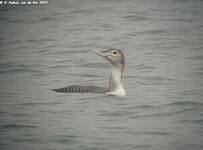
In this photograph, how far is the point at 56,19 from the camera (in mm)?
21047

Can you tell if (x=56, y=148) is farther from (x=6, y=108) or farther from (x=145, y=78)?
(x=145, y=78)

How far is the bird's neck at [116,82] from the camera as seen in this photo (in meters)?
13.2

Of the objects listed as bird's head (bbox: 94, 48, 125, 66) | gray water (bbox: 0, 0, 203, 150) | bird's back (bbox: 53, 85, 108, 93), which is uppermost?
bird's head (bbox: 94, 48, 125, 66)

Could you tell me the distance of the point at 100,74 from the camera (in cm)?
1522

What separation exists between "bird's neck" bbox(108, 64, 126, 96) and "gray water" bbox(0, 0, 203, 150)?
16 centimetres

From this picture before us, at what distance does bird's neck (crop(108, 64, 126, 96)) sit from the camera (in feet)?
43.4

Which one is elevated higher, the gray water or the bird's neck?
the bird's neck

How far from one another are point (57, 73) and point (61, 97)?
1.99 metres

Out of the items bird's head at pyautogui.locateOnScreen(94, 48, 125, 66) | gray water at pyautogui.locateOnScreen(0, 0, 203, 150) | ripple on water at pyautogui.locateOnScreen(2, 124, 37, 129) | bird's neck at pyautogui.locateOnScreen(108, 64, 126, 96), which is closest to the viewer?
gray water at pyautogui.locateOnScreen(0, 0, 203, 150)

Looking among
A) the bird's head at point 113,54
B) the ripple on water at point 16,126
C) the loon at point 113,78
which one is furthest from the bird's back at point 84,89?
the ripple on water at point 16,126

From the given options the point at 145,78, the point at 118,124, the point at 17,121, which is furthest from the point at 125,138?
the point at 145,78

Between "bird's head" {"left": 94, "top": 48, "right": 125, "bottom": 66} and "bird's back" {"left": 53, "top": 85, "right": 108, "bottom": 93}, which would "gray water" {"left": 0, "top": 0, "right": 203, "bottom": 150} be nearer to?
"bird's back" {"left": 53, "top": 85, "right": 108, "bottom": 93}

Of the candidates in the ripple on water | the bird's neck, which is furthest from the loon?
the ripple on water

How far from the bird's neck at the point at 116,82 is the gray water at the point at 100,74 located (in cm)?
16
